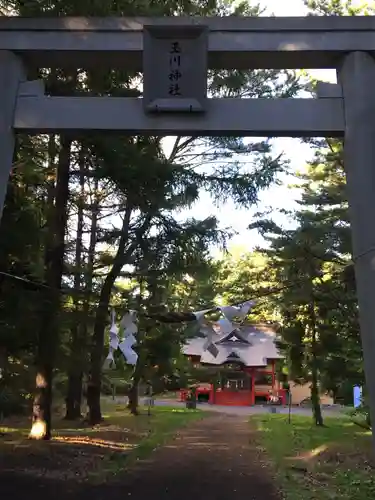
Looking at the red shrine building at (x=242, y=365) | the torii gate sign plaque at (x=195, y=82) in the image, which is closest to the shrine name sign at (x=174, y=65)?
the torii gate sign plaque at (x=195, y=82)

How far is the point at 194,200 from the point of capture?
10.1m

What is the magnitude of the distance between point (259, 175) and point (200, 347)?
55.3 ft

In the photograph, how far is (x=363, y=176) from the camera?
3.59 meters

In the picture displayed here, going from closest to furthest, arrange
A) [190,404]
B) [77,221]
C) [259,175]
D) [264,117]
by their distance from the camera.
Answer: [264,117], [259,175], [77,221], [190,404]

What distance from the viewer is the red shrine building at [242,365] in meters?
24.9

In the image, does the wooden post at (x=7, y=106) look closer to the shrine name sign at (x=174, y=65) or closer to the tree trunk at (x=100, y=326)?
the shrine name sign at (x=174, y=65)

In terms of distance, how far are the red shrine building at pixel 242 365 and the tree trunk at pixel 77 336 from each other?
31.9 feet

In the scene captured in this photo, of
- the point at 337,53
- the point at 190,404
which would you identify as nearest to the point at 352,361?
the point at 337,53

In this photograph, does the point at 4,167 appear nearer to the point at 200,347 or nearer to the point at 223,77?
the point at 223,77

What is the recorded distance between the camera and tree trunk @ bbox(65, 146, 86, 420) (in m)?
8.59

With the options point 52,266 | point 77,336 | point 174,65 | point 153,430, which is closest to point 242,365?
point 153,430

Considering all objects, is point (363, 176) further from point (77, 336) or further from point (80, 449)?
point (77, 336)

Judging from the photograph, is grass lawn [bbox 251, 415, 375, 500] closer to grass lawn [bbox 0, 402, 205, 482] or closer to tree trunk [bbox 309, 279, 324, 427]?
tree trunk [bbox 309, 279, 324, 427]

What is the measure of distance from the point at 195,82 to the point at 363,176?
1.31m
